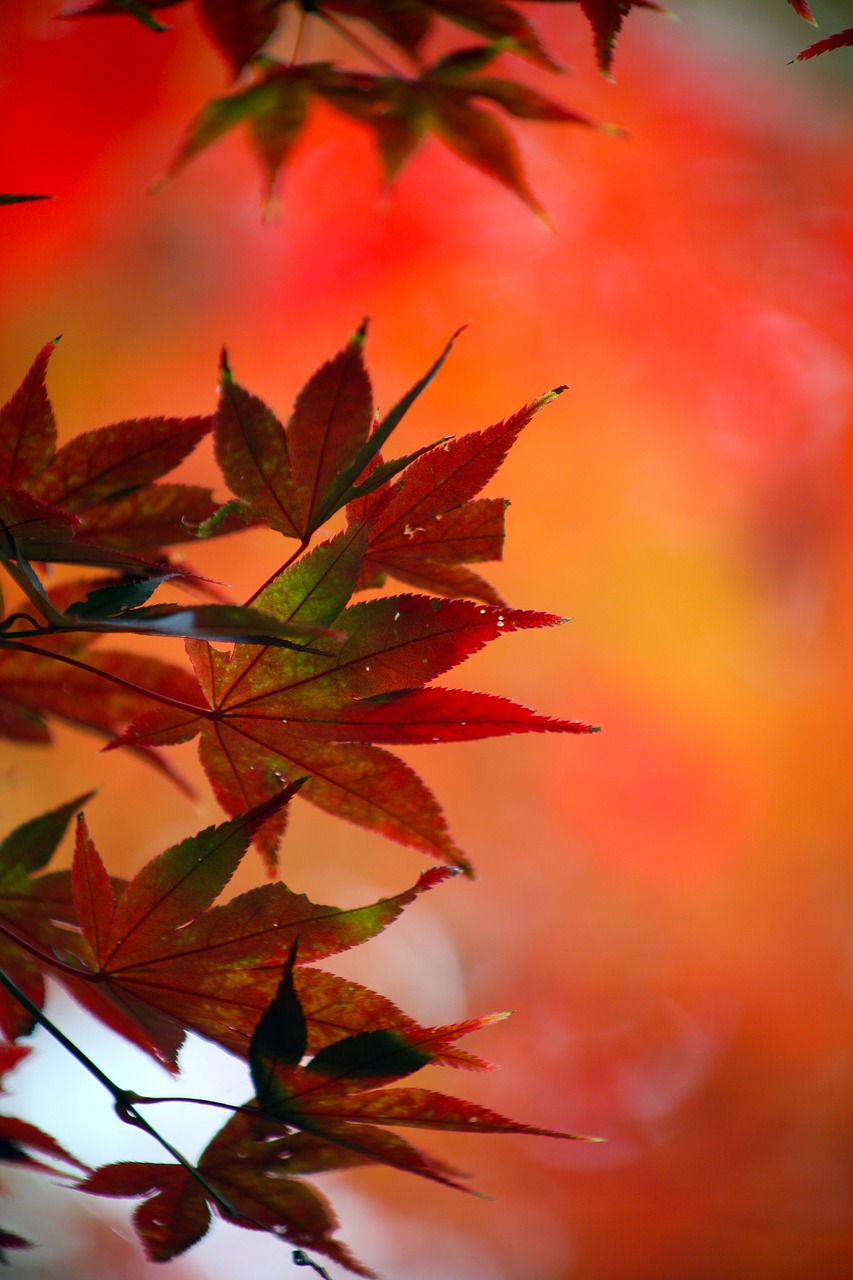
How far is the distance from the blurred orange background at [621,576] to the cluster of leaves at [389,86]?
1.20 metres

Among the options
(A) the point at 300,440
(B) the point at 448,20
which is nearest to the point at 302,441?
(A) the point at 300,440

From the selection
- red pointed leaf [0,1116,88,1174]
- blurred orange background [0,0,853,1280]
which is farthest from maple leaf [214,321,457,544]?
blurred orange background [0,0,853,1280]

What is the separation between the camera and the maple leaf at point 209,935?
0.22m

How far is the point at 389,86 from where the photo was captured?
0.38 m

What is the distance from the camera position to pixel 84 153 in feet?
4.91

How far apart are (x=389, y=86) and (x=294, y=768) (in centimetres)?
30

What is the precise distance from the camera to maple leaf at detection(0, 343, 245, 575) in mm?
238

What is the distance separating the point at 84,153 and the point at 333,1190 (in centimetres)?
176

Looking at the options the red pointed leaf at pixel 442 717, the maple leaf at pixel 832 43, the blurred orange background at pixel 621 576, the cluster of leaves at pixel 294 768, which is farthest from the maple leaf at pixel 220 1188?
the blurred orange background at pixel 621 576

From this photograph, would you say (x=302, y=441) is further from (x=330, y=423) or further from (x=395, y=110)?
(x=395, y=110)

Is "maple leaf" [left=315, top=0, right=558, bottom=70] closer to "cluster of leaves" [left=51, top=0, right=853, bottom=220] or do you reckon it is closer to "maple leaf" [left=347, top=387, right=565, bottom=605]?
"cluster of leaves" [left=51, top=0, right=853, bottom=220]

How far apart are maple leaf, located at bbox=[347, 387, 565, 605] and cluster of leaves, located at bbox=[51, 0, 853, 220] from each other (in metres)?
0.18

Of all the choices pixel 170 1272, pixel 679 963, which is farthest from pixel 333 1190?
pixel 679 963

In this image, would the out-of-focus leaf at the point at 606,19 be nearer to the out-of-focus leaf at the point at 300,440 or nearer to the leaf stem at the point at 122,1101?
the out-of-focus leaf at the point at 300,440
